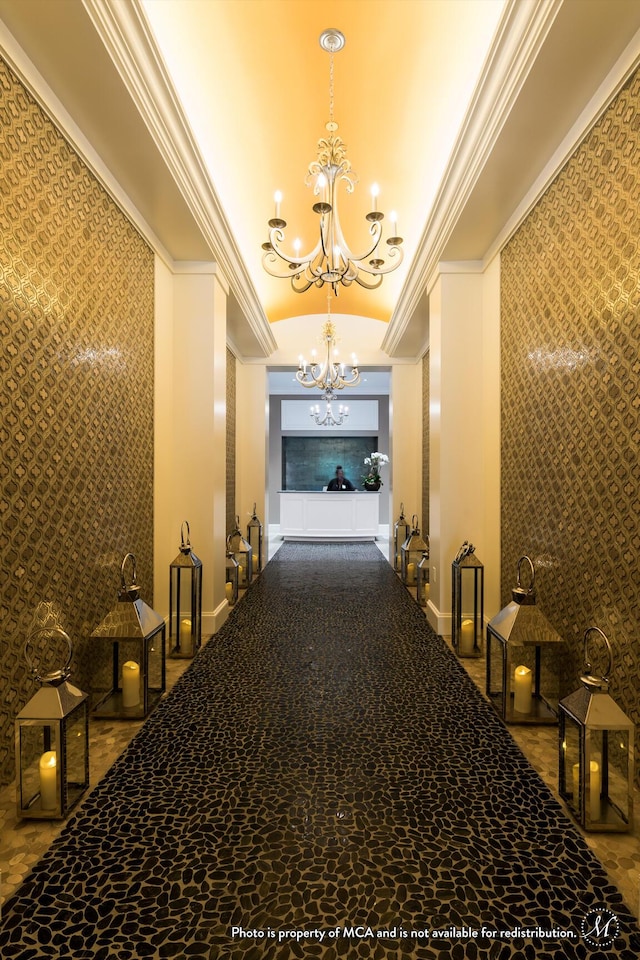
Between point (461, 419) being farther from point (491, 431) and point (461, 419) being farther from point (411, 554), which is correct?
point (411, 554)

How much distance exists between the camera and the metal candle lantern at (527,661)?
7.80ft

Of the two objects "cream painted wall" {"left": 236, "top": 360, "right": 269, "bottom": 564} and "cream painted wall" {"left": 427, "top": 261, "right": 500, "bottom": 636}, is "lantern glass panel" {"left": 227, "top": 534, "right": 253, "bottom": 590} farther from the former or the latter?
"cream painted wall" {"left": 427, "top": 261, "right": 500, "bottom": 636}

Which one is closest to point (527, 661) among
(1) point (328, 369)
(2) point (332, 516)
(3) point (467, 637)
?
(3) point (467, 637)

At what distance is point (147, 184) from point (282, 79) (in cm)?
115

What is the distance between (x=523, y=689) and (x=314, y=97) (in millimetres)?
3922

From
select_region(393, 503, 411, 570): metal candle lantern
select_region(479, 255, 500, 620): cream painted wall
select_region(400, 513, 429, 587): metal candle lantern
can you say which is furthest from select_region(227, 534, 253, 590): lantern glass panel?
select_region(479, 255, 500, 620): cream painted wall

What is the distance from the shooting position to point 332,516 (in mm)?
9625

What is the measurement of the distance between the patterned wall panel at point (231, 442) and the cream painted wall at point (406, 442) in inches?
91.3

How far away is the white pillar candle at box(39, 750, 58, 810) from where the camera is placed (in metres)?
1.73

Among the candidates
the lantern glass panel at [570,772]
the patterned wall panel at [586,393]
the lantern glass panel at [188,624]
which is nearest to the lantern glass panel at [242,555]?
the lantern glass panel at [188,624]

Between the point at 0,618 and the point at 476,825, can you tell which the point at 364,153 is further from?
the point at 476,825

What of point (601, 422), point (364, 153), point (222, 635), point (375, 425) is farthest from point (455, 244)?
point (375, 425)

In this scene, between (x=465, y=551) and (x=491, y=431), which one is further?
(x=491, y=431)

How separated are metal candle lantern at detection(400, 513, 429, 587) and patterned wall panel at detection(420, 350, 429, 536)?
1.67 feet
